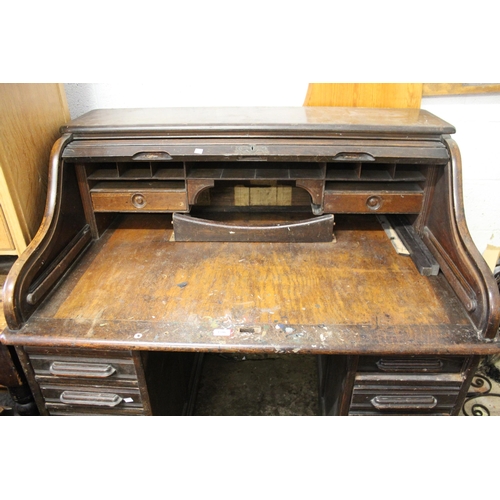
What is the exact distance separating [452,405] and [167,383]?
0.97 meters

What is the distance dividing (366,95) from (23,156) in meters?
1.36

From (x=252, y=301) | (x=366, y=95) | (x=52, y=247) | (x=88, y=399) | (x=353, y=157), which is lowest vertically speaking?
(x=88, y=399)

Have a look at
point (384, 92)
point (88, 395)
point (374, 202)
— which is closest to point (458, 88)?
point (384, 92)

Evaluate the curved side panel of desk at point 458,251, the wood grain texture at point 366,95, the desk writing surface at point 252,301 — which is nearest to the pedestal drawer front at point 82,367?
the desk writing surface at point 252,301

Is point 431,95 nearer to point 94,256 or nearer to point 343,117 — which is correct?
point 343,117

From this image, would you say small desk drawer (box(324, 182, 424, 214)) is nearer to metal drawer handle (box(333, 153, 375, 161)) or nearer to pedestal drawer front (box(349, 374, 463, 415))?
metal drawer handle (box(333, 153, 375, 161))

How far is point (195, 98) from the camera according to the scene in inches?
69.0

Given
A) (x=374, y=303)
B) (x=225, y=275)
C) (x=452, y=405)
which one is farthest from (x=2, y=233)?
(x=452, y=405)

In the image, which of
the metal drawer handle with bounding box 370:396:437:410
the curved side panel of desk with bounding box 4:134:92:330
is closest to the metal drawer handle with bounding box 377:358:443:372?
the metal drawer handle with bounding box 370:396:437:410

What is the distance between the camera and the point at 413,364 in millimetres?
1148

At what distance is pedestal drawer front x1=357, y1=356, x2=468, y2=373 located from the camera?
3.74ft

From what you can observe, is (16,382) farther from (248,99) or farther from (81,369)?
(248,99)

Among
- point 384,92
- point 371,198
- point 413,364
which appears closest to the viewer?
point 413,364

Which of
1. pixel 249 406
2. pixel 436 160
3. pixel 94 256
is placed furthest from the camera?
pixel 249 406
